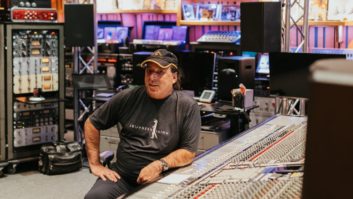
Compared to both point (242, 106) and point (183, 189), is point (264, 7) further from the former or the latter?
point (183, 189)

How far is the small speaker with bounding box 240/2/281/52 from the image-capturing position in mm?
5441

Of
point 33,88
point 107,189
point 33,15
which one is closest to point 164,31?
point 33,15

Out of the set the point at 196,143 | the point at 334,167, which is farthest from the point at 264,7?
the point at 334,167

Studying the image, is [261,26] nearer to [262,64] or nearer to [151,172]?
[262,64]

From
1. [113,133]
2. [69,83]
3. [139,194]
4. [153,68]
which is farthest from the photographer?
[69,83]

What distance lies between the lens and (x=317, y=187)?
72 centimetres

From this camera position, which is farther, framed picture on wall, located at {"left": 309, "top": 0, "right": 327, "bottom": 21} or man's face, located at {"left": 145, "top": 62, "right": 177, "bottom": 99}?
framed picture on wall, located at {"left": 309, "top": 0, "right": 327, "bottom": 21}

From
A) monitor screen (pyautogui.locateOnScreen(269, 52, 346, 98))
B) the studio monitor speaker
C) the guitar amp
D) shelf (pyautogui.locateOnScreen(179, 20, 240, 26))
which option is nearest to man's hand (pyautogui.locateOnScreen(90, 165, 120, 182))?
monitor screen (pyautogui.locateOnScreen(269, 52, 346, 98))

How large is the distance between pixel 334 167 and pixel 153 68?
2584 mm

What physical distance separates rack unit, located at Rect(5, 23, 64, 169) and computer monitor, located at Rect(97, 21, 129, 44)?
7.38 feet

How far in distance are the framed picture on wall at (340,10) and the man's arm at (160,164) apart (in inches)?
176

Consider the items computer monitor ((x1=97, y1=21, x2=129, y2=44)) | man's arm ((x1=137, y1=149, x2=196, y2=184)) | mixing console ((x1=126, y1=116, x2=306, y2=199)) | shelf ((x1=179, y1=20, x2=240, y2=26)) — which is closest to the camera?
mixing console ((x1=126, y1=116, x2=306, y2=199))

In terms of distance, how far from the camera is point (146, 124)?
10.3 feet

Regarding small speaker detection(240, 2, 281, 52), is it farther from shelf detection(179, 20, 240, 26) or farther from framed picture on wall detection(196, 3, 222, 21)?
framed picture on wall detection(196, 3, 222, 21)
